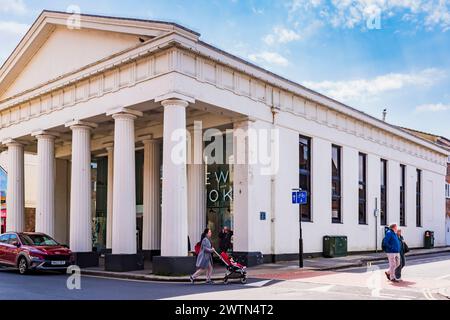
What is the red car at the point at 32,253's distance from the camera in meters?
19.3

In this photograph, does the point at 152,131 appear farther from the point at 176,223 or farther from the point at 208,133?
the point at 176,223

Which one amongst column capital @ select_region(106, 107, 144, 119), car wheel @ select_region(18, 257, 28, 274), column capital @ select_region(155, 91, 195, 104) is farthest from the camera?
column capital @ select_region(106, 107, 144, 119)

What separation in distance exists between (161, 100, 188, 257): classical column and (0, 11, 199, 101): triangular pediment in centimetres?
293

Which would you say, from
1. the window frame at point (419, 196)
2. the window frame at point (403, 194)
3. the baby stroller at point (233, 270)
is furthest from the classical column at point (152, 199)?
the window frame at point (419, 196)

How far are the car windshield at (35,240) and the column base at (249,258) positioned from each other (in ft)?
23.3

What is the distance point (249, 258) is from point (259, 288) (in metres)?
6.74

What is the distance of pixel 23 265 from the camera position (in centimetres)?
1959

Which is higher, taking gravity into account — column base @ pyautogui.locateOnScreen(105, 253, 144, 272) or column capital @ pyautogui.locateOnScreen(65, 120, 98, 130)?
column capital @ pyautogui.locateOnScreen(65, 120, 98, 130)

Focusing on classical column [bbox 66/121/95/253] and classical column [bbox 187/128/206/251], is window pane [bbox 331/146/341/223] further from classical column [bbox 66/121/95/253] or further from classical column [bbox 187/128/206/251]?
classical column [bbox 66/121/95/253]

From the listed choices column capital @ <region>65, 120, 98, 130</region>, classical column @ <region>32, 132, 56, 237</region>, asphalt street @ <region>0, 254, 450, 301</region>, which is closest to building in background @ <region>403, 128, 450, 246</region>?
asphalt street @ <region>0, 254, 450, 301</region>

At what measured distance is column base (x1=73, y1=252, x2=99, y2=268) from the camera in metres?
22.8

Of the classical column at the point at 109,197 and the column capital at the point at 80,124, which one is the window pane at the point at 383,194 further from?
the column capital at the point at 80,124

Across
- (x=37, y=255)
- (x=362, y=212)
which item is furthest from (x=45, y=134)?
(x=362, y=212)
